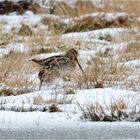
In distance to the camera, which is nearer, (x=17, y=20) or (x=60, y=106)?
(x=60, y=106)

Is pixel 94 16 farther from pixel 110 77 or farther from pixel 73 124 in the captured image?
pixel 73 124

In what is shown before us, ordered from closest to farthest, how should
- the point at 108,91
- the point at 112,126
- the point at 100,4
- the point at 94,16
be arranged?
1. the point at 112,126
2. the point at 108,91
3. the point at 94,16
4. the point at 100,4

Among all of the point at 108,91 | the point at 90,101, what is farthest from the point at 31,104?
the point at 108,91

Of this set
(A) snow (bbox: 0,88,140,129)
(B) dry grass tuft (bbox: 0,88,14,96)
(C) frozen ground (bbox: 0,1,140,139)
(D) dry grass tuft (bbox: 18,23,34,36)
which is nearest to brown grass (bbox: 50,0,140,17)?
(D) dry grass tuft (bbox: 18,23,34,36)

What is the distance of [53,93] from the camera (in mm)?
5660

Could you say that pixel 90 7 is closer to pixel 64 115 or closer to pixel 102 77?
pixel 102 77

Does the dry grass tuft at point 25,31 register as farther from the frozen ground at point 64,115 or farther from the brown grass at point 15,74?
the frozen ground at point 64,115

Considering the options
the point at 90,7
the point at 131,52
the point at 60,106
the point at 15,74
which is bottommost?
the point at 90,7

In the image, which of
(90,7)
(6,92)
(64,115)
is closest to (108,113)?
(64,115)

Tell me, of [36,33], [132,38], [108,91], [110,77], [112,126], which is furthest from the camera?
[36,33]

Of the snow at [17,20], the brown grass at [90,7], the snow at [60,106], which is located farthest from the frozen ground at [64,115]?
the brown grass at [90,7]

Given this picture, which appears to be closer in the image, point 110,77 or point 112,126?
point 112,126

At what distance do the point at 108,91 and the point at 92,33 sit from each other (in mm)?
6057

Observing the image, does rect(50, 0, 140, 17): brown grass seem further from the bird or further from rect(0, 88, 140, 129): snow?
rect(0, 88, 140, 129): snow
